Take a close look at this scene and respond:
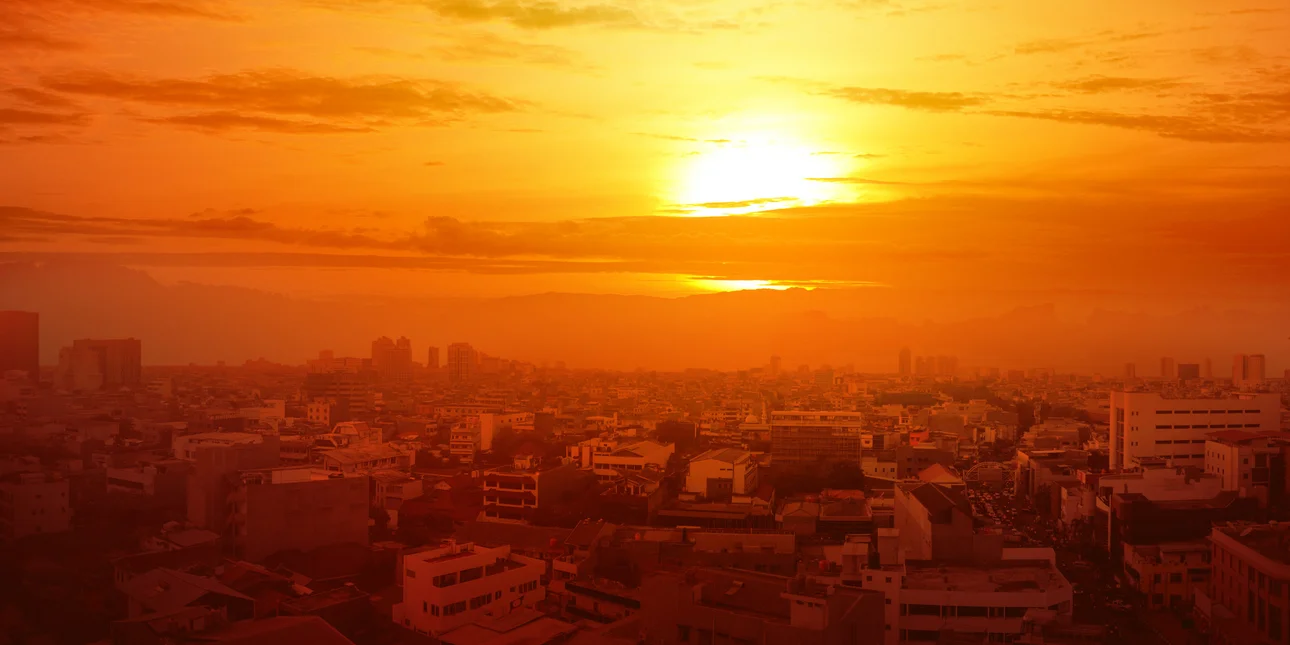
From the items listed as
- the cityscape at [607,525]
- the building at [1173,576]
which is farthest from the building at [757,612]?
the building at [1173,576]

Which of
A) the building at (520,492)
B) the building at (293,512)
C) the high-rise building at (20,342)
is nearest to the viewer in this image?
the building at (293,512)

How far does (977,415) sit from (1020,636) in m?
19.0

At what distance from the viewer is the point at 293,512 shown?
9047 mm

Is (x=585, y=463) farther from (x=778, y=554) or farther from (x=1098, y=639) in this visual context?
(x=1098, y=639)

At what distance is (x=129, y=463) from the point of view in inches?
437

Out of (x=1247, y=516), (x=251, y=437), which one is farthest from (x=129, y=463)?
(x=1247, y=516)

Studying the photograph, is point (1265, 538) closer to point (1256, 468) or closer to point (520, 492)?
point (1256, 468)

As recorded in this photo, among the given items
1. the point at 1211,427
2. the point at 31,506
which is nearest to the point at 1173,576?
the point at 1211,427

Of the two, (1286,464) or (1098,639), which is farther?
(1286,464)

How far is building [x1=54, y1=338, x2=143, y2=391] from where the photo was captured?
15.6 metres

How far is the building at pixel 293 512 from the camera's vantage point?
8.84 m

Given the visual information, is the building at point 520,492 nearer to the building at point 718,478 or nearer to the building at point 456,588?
the building at point 718,478

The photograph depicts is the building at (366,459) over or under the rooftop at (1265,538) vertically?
under

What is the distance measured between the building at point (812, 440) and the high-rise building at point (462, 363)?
14.4 meters
